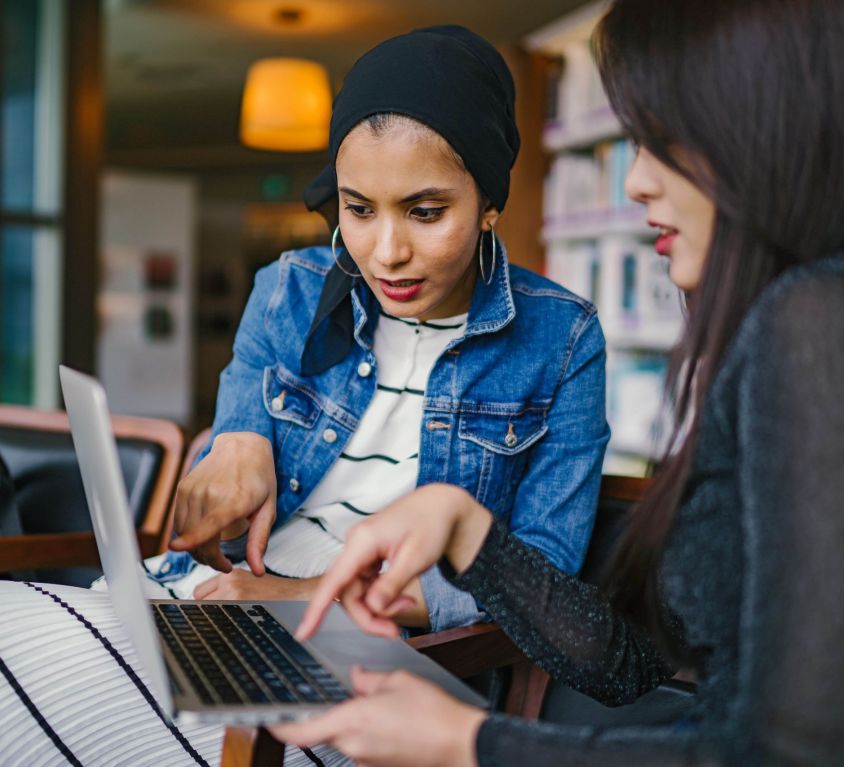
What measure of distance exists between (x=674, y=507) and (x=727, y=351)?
143mm

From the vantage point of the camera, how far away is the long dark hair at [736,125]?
2.41 ft

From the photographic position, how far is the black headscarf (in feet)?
3.90

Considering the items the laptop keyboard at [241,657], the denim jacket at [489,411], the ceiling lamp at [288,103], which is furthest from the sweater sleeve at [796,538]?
the ceiling lamp at [288,103]

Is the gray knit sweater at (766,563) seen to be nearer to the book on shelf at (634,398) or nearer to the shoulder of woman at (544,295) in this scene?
the shoulder of woman at (544,295)

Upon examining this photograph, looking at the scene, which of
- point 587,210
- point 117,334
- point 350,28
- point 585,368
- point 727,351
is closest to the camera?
point 727,351

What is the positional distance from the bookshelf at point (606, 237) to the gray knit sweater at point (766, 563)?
2583mm

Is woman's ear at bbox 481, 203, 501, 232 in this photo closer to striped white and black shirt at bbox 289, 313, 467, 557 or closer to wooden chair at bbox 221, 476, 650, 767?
striped white and black shirt at bbox 289, 313, 467, 557

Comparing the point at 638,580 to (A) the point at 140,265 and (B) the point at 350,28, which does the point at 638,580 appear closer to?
(B) the point at 350,28

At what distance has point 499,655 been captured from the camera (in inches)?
46.9

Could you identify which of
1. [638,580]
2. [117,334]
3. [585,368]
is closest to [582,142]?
[585,368]

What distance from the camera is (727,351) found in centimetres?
78

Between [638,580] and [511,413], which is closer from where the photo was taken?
[638,580]

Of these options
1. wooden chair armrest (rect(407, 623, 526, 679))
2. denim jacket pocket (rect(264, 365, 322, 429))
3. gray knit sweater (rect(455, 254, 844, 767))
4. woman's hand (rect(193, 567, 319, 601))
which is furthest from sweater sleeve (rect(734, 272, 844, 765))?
denim jacket pocket (rect(264, 365, 322, 429))

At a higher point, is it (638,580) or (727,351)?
(727,351)
